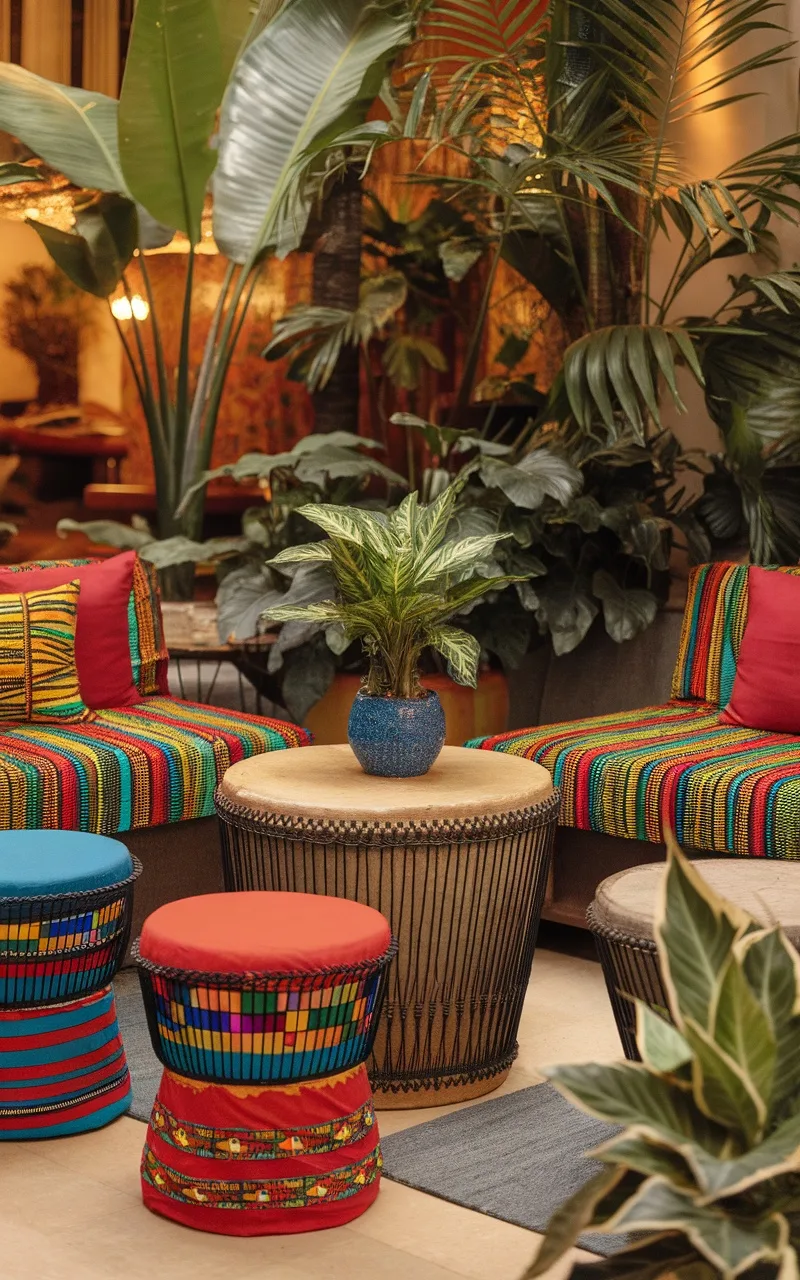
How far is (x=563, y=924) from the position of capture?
4.12 m

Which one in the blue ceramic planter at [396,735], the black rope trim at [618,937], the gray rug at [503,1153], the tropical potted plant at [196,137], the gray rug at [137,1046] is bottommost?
the gray rug at [137,1046]

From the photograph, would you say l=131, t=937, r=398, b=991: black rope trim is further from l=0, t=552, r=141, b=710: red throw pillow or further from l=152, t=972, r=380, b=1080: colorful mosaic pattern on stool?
l=0, t=552, r=141, b=710: red throw pillow

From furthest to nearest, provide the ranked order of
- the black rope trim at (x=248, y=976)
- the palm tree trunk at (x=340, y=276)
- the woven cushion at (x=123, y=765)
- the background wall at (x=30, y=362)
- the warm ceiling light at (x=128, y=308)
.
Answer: the warm ceiling light at (x=128, y=308), the palm tree trunk at (x=340, y=276), the background wall at (x=30, y=362), the woven cushion at (x=123, y=765), the black rope trim at (x=248, y=976)

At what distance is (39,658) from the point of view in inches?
149

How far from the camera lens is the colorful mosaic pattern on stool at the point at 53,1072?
2.80m

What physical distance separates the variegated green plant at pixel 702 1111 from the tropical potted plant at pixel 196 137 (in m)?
3.40

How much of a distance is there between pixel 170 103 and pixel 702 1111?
393cm

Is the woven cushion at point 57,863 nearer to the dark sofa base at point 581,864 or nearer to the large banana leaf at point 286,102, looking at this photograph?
the dark sofa base at point 581,864

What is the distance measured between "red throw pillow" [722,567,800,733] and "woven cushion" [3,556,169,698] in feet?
4.84

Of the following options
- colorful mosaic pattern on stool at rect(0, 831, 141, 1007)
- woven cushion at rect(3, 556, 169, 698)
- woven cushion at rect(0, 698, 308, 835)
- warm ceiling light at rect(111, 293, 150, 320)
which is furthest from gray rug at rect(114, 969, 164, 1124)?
warm ceiling light at rect(111, 293, 150, 320)

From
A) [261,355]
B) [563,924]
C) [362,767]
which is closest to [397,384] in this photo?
[261,355]

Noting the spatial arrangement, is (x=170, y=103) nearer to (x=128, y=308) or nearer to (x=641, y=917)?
(x=128, y=308)

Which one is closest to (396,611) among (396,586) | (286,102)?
(396,586)

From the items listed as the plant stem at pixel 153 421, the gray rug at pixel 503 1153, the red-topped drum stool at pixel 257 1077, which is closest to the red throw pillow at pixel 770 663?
the gray rug at pixel 503 1153
